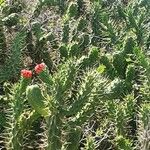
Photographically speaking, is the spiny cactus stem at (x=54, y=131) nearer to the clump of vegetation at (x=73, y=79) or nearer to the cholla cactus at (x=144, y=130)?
the clump of vegetation at (x=73, y=79)

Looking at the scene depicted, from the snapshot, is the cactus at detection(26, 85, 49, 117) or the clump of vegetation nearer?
the cactus at detection(26, 85, 49, 117)

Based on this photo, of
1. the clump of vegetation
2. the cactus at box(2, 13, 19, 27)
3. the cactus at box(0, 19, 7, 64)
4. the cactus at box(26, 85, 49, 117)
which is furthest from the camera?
the cactus at box(2, 13, 19, 27)

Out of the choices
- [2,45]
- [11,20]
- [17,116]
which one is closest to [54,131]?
[17,116]

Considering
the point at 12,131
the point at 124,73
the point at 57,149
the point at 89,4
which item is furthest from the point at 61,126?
the point at 89,4

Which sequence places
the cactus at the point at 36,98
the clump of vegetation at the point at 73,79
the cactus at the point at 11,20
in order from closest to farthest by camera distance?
1. the cactus at the point at 36,98
2. the clump of vegetation at the point at 73,79
3. the cactus at the point at 11,20

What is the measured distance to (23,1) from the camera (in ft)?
20.5

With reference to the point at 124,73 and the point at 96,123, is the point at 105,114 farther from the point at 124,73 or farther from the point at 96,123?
the point at 124,73

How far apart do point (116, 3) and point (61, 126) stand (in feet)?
13.1

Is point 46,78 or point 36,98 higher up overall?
point 46,78

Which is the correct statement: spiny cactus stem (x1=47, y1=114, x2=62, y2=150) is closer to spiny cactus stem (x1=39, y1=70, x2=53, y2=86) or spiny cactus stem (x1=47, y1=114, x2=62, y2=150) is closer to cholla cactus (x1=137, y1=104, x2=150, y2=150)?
spiny cactus stem (x1=39, y1=70, x2=53, y2=86)

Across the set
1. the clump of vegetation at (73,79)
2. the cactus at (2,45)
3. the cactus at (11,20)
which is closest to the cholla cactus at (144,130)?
the clump of vegetation at (73,79)

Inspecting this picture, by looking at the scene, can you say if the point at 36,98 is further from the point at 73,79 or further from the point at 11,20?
the point at 11,20

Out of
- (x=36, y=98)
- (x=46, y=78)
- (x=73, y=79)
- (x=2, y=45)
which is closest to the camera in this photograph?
(x=36, y=98)

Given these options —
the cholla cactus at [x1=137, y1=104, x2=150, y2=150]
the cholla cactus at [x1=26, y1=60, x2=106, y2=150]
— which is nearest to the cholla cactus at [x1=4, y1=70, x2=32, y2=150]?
the cholla cactus at [x1=26, y1=60, x2=106, y2=150]
